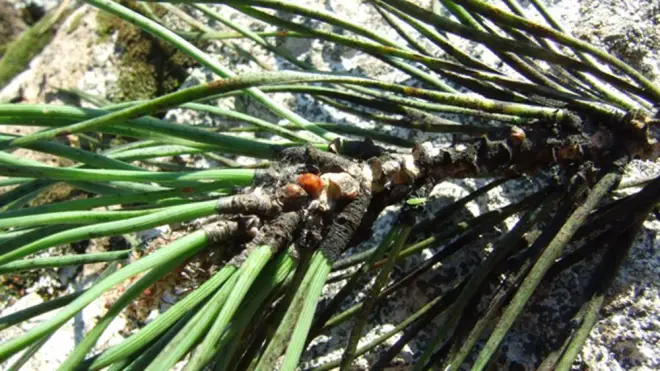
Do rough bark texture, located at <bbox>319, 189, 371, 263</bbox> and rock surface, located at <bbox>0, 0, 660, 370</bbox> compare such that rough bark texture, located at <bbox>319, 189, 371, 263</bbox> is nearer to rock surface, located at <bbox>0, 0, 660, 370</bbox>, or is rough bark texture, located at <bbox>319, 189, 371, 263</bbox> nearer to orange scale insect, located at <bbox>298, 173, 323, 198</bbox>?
orange scale insect, located at <bbox>298, 173, 323, 198</bbox>

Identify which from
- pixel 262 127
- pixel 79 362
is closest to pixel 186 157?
pixel 262 127

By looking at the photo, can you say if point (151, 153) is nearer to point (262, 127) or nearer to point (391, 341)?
point (262, 127)

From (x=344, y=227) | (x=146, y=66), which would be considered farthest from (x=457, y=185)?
(x=146, y=66)

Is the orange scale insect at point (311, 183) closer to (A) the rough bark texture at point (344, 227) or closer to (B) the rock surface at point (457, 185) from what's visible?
(A) the rough bark texture at point (344, 227)

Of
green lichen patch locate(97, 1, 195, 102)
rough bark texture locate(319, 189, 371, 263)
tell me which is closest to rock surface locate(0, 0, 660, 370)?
green lichen patch locate(97, 1, 195, 102)

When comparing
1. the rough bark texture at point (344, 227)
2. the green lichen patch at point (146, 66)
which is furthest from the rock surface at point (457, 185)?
the rough bark texture at point (344, 227)
